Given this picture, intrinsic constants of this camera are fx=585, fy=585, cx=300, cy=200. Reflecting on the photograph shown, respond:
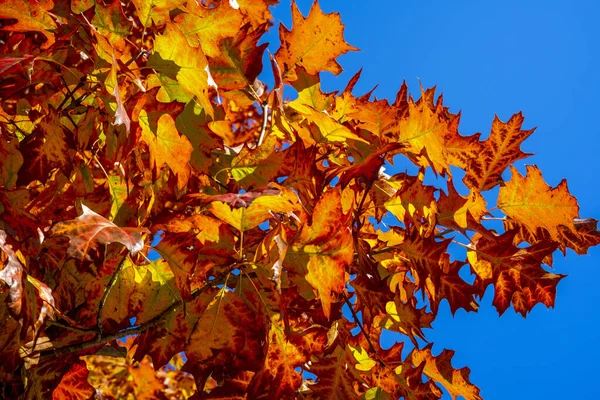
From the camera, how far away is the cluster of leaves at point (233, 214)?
124 cm

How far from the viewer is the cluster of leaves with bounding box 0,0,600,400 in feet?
4.07

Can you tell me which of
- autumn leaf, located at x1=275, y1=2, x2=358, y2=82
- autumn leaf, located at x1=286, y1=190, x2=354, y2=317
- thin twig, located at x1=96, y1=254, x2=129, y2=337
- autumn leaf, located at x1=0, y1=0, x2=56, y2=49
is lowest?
thin twig, located at x1=96, y1=254, x2=129, y2=337

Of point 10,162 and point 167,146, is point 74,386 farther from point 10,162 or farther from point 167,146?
point 167,146

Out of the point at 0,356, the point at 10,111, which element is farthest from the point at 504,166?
the point at 10,111

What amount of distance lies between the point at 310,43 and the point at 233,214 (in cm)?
69

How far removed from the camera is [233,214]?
47.9 inches

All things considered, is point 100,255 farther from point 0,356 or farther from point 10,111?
point 10,111

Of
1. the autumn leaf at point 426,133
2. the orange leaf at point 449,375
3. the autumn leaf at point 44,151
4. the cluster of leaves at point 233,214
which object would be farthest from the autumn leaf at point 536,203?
the autumn leaf at point 44,151

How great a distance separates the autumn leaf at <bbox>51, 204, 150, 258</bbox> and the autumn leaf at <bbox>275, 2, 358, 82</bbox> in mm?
782

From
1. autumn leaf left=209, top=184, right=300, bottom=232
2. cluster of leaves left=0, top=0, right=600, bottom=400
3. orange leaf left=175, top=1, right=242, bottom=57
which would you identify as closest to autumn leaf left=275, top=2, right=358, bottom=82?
cluster of leaves left=0, top=0, right=600, bottom=400

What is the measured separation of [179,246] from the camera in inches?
48.7

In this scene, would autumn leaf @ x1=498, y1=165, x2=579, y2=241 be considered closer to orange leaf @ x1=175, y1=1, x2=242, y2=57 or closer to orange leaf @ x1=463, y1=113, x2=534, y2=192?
orange leaf @ x1=463, y1=113, x2=534, y2=192

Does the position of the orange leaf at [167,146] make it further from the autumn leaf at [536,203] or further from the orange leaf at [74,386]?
the autumn leaf at [536,203]

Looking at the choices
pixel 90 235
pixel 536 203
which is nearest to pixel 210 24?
pixel 90 235
